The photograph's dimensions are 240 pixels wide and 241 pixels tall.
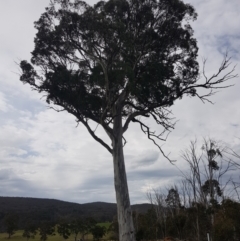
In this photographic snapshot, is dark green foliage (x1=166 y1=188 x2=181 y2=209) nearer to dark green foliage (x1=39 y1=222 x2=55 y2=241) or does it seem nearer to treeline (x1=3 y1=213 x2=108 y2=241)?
treeline (x1=3 y1=213 x2=108 y2=241)

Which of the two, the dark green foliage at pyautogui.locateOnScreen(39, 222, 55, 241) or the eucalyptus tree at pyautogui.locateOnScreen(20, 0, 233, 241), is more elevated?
the eucalyptus tree at pyautogui.locateOnScreen(20, 0, 233, 241)

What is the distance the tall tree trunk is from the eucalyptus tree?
35 millimetres

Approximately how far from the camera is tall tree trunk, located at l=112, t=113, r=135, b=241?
40.0 ft

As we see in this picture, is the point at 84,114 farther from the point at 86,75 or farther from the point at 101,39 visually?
the point at 101,39

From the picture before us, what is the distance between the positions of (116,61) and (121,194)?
14.5ft

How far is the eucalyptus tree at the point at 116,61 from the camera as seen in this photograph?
13000 mm

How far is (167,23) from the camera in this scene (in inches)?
547

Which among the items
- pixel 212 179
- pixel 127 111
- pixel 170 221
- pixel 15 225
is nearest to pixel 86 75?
pixel 127 111

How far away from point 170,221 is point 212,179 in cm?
827

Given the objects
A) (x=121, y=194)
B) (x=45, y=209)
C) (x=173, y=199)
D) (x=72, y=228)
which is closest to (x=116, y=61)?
(x=121, y=194)

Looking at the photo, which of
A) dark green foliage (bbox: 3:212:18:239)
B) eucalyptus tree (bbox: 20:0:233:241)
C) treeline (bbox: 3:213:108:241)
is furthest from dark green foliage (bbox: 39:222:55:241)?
eucalyptus tree (bbox: 20:0:233:241)

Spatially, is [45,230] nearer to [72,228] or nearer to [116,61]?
[72,228]

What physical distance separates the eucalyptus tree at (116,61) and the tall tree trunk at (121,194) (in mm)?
35

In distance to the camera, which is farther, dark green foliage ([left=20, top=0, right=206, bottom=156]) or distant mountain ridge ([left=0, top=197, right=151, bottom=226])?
distant mountain ridge ([left=0, top=197, right=151, bottom=226])
